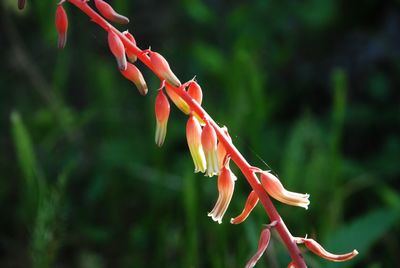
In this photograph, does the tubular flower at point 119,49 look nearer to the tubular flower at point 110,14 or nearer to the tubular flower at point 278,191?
the tubular flower at point 110,14

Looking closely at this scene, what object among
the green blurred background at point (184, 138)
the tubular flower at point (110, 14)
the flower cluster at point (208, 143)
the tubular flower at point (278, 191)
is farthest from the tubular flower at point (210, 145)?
the green blurred background at point (184, 138)

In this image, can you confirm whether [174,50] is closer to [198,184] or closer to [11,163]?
[11,163]

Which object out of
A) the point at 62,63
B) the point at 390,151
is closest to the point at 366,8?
the point at 390,151

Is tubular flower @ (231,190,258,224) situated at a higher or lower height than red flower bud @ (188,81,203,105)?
lower

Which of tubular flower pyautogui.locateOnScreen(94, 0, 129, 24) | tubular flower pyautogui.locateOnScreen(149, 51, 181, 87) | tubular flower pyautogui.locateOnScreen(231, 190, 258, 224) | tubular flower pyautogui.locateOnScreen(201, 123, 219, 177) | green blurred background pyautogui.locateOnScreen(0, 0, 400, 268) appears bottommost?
green blurred background pyautogui.locateOnScreen(0, 0, 400, 268)

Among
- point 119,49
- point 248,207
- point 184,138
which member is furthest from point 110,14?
point 184,138

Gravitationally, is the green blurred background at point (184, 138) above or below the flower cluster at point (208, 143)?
below

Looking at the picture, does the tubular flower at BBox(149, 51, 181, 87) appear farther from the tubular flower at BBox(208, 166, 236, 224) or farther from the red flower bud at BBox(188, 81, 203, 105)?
the tubular flower at BBox(208, 166, 236, 224)

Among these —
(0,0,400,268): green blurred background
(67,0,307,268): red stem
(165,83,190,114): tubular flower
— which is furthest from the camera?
(0,0,400,268): green blurred background

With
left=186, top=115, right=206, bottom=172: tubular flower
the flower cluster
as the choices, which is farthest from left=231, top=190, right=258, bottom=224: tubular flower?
left=186, top=115, right=206, bottom=172: tubular flower
